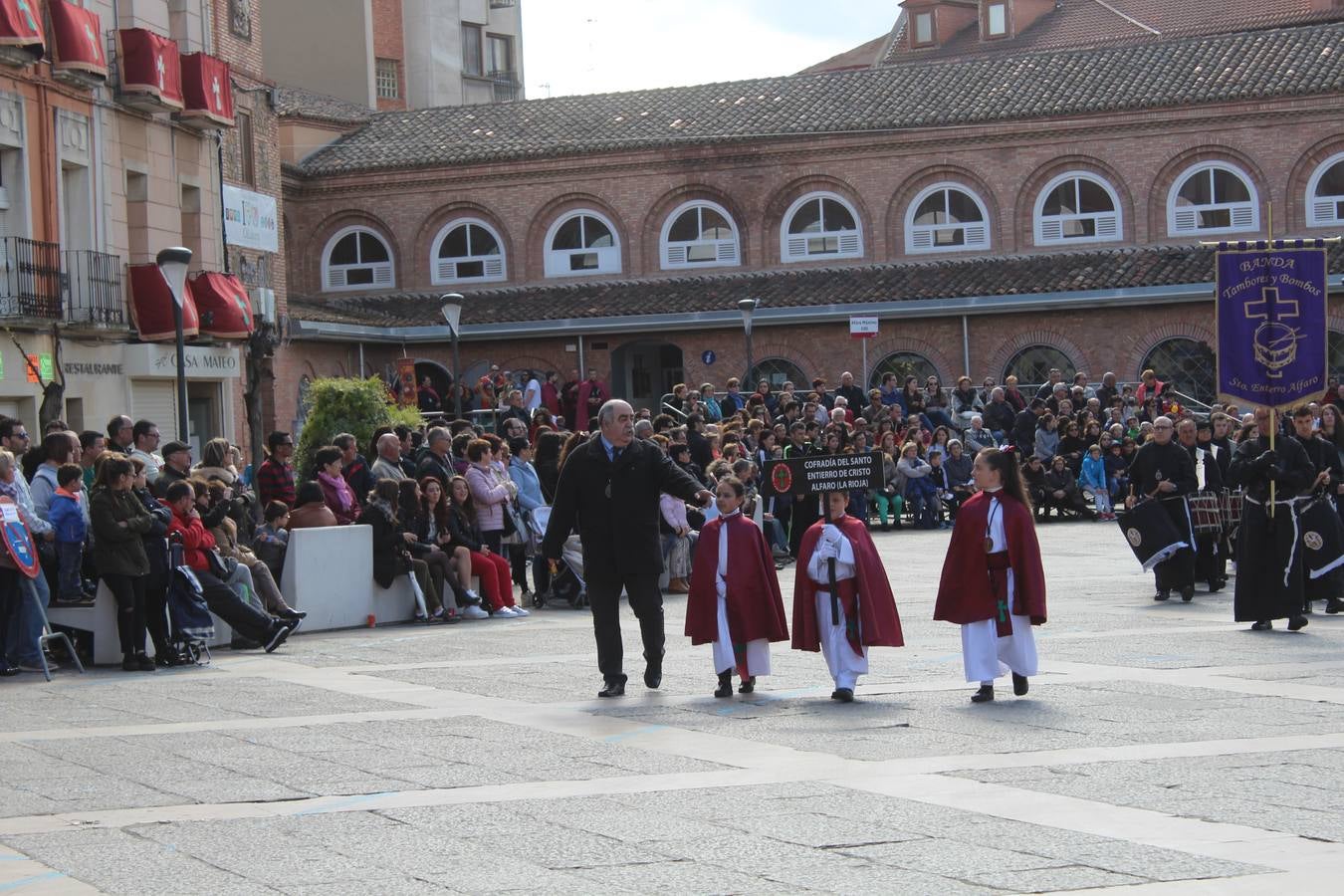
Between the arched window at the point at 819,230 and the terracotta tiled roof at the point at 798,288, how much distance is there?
2.26 ft

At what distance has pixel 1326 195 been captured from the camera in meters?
42.2

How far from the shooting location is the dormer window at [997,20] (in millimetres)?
64438

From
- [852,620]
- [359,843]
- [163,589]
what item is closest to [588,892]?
[359,843]

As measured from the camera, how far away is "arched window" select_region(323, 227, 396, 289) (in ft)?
160

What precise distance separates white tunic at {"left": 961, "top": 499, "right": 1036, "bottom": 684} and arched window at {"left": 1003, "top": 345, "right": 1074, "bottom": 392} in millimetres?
30076

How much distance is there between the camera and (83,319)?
27406 millimetres

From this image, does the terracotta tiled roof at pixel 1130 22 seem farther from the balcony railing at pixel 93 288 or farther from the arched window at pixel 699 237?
→ the balcony railing at pixel 93 288

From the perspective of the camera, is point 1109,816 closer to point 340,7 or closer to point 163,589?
point 163,589

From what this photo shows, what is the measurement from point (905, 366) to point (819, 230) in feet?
15.8

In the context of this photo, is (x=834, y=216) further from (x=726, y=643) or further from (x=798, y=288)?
(x=726, y=643)

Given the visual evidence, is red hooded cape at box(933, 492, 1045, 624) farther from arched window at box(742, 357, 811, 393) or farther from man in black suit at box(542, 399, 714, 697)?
arched window at box(742, 357, 811, 393)

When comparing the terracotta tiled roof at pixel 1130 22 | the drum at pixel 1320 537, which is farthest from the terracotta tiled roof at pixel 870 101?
the drum at pixel 1320 537

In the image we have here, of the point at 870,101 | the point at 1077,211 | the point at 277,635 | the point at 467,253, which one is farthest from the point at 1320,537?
the point at 467,253

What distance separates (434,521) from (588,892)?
12.0 m
